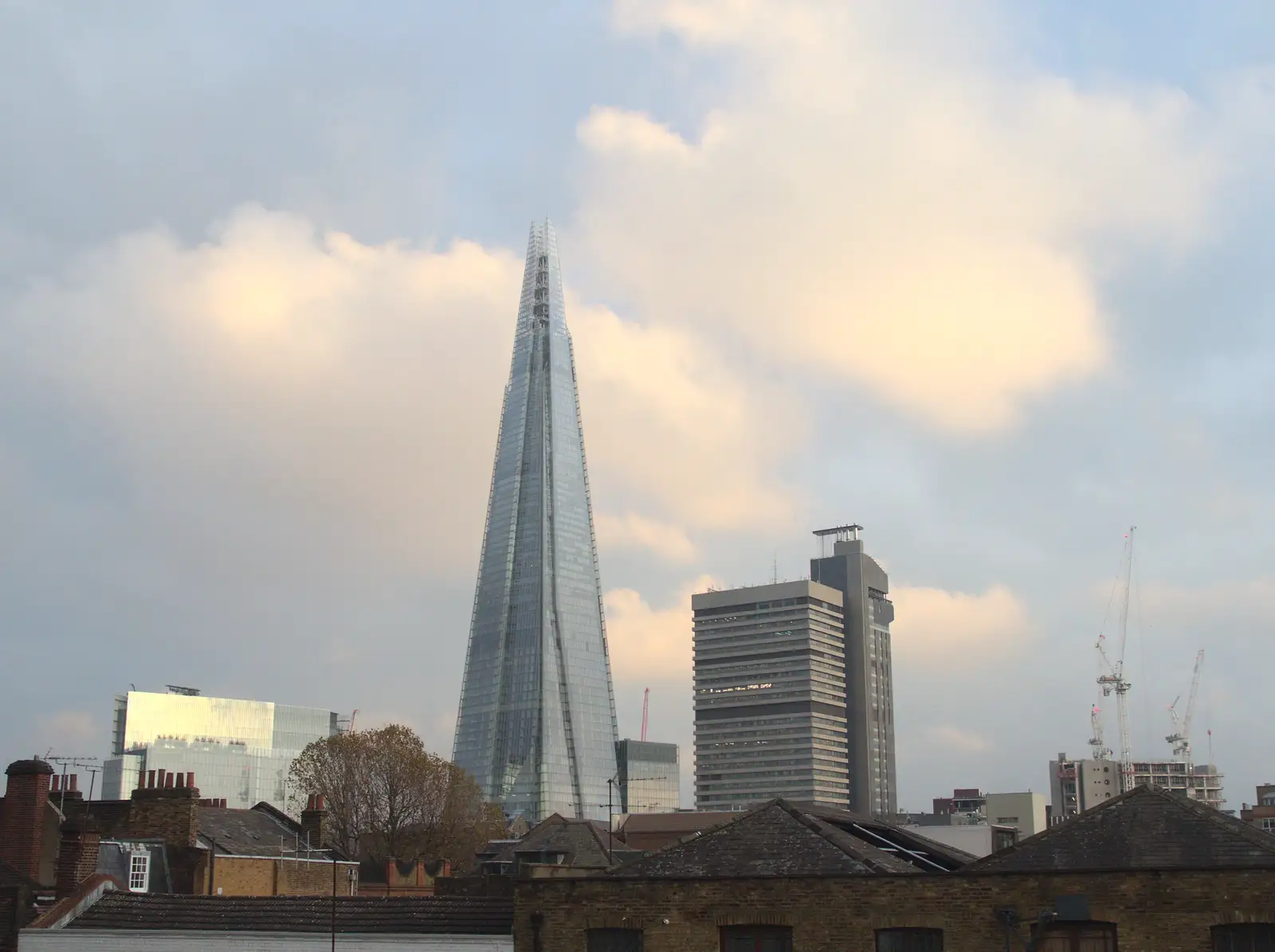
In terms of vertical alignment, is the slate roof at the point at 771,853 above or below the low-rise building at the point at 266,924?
above

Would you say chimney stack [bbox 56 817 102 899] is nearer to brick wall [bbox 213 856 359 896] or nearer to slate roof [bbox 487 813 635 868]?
brick wall [bbox 213 856 359 896]

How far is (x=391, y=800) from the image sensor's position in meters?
104

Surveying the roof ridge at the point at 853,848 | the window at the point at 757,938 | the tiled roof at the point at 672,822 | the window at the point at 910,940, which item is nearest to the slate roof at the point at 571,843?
→ the roof ridge at the point at 853,848

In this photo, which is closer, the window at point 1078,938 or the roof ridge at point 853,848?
the window at point 1078,938

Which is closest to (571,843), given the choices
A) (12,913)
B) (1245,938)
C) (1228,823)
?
(12,913)

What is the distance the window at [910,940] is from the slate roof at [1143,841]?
1774 millimetres

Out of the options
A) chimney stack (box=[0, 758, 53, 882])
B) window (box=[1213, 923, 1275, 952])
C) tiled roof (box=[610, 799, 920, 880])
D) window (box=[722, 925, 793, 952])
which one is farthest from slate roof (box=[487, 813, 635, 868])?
window (box=[1213, 923, 1275, 952])

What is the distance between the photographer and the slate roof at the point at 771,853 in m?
34.7

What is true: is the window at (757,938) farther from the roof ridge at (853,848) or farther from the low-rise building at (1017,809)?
the low-rise building at (1017,809)

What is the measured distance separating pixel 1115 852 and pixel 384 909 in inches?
802

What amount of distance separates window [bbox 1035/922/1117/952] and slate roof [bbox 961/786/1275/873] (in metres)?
1.29

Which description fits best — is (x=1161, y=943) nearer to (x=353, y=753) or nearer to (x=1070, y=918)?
(x=1070, y=918)

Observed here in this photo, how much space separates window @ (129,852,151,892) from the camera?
5028 cm

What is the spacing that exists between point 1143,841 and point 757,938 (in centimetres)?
963
